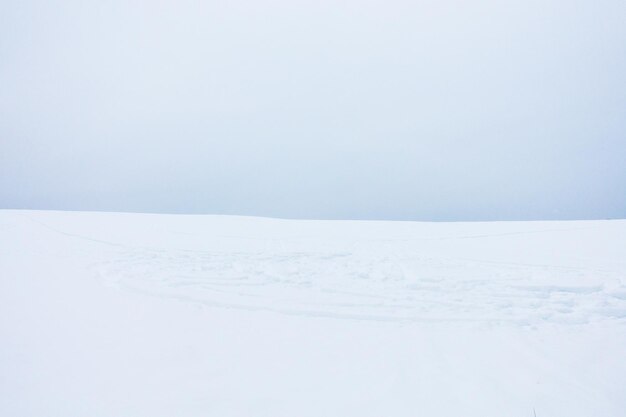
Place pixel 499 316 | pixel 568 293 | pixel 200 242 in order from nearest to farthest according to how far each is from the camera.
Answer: pixel 499 316 < pixel 568 293 < pixel 200 242

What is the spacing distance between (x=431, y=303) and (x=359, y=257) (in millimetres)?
3662

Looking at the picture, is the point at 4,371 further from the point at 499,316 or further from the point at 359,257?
the point at 359,257

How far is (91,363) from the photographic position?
321 cm

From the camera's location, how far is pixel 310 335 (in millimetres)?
4008

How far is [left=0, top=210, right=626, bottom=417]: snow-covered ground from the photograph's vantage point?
2.77m

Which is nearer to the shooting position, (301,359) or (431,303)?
(301,359)

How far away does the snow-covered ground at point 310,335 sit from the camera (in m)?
2.77

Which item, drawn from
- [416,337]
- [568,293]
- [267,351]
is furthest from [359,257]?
[267,351]

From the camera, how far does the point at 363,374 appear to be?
3186 millimetres

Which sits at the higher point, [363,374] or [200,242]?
[200,242]

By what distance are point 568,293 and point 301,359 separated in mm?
4585

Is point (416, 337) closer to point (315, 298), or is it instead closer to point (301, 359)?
point (301, 359)

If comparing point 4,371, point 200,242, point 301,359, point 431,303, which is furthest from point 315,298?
point 200,242

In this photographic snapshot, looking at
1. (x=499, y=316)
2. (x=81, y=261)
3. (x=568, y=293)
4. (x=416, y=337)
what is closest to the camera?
(x=416, y=337)
